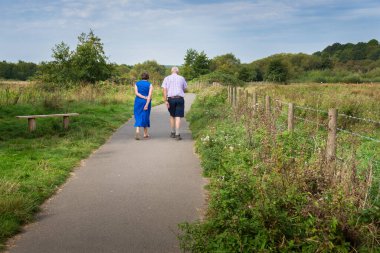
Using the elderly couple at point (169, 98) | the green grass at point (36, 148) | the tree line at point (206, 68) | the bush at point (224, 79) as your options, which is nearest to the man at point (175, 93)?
the elderly couple at point (169, 98)

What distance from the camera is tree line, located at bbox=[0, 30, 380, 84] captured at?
37031 mm

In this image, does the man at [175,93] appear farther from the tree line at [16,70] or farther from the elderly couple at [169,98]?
the tree line at [16,70]

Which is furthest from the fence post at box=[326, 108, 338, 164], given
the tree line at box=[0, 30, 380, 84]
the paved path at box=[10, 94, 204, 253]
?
the tree line at box=[0, 30, 380, 84]

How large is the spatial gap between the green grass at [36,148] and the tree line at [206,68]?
15.5 m

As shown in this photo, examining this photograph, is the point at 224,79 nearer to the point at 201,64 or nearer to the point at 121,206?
the point at 201,64

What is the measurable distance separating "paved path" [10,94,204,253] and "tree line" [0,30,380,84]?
27143 millimetres

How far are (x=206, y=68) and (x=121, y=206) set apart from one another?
261 feet

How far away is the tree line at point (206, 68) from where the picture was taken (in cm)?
3703

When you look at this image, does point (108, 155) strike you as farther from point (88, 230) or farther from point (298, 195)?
point (298, 195)

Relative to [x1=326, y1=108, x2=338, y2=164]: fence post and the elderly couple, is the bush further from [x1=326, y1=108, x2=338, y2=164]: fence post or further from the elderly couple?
[x1=326, y1=108, x2=338, y2=164]: fence post

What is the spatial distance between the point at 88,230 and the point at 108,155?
16.1ft

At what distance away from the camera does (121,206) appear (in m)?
6.05

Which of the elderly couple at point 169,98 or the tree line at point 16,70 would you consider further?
the tree line at point 16,70

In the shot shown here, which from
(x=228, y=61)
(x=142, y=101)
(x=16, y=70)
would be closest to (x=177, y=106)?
(x=142, y=101)
